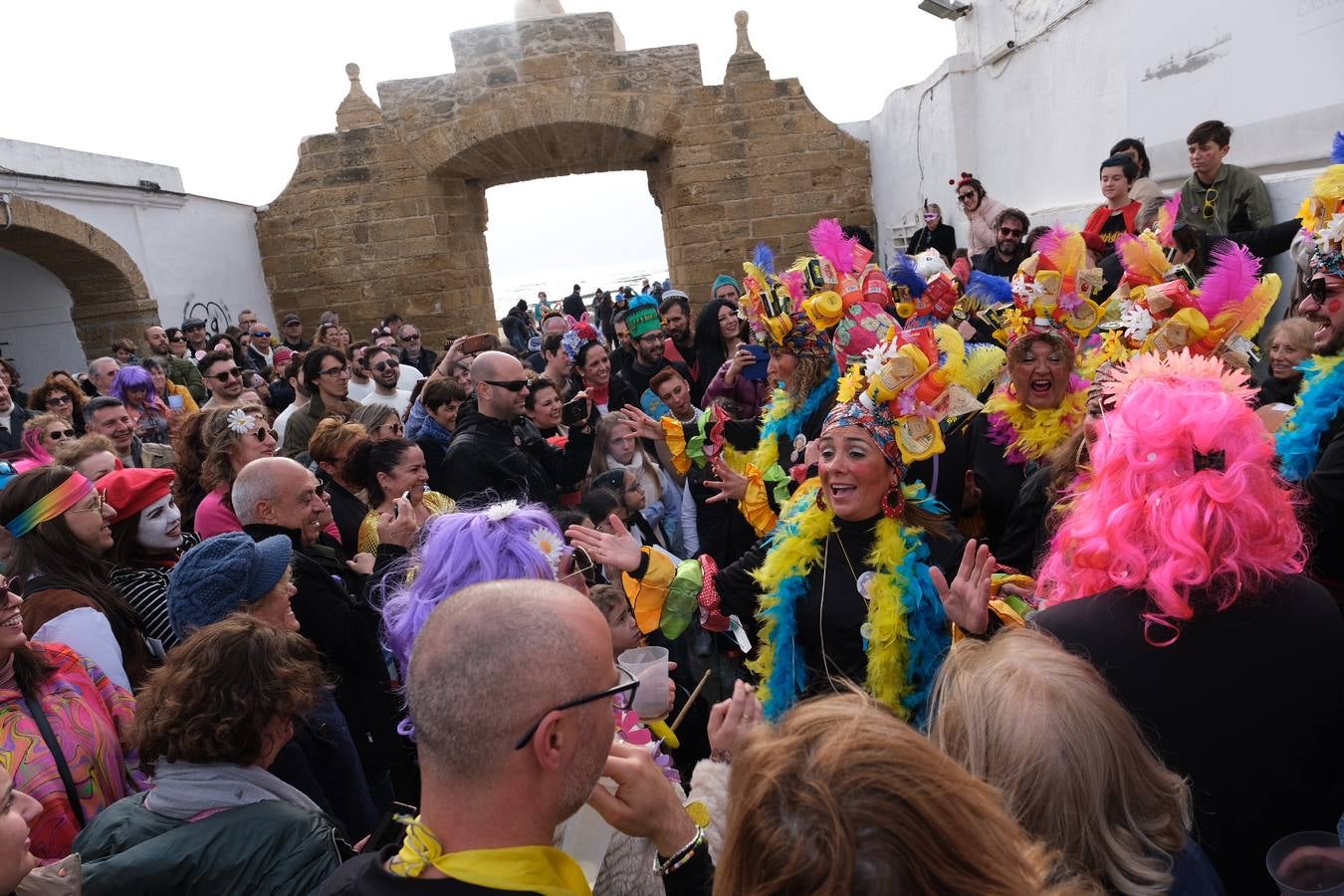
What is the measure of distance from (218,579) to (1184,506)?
2.46m

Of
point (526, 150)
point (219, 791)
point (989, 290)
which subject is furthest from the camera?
point (526, 150)

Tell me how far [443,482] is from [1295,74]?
217 inches

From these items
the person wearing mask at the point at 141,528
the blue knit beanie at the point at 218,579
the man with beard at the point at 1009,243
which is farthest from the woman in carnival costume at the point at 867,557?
the man with beard at the point at 1009,243

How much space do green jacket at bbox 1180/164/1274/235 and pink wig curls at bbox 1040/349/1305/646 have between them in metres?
4.02

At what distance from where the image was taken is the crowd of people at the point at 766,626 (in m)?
1.22

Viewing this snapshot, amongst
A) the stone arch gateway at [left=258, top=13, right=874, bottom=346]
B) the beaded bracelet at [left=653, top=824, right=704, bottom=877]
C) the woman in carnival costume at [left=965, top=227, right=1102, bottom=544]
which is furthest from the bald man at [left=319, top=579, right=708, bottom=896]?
the stone arch gateway at [left=258, top=13, right=874, bottom=346]

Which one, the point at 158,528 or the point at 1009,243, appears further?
the point at 1009,243

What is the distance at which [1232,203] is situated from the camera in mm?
5133

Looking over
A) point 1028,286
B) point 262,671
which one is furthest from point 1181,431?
point 1028,286

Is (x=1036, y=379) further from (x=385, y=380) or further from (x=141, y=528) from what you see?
(x=385, y=380)

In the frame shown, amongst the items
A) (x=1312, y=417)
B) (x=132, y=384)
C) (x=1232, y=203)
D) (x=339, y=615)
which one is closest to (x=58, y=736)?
(x=339, y=615)

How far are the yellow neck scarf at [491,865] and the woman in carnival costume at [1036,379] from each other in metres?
2.71

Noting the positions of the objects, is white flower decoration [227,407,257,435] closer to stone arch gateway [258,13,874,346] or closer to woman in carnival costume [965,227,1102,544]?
woman in carnival costume [965,227,1102,544]

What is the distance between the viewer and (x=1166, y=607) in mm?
1642
